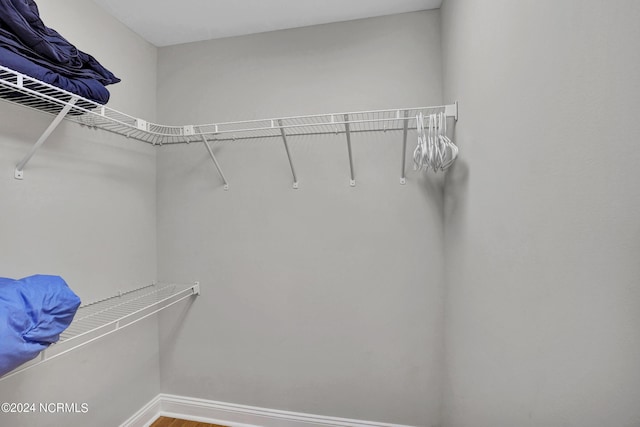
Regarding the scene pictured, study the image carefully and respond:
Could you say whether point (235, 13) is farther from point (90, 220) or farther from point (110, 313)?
point (110, 313)

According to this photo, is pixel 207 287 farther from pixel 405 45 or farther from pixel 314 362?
pixel 405 45

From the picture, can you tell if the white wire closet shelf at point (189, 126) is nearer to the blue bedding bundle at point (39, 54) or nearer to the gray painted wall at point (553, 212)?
the blue bedding bundle at point (39, 54)

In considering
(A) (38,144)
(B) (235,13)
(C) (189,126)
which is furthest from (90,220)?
(B) (235,13)

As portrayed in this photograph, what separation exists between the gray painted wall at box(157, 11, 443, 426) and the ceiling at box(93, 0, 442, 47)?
0.06m

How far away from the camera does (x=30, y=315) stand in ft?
2.95

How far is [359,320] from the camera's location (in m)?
1.79

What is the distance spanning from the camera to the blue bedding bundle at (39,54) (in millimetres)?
1006

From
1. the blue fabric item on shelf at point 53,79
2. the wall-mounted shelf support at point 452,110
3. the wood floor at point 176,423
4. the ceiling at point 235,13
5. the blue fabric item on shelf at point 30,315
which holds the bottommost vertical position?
the wood floor at point 176,423

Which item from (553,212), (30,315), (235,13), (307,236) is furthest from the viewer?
(307,236)

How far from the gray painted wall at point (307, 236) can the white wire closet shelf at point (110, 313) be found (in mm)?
114

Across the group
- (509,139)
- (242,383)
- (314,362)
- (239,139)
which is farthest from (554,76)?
(242,383)

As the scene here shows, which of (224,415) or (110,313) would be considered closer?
(110,313)

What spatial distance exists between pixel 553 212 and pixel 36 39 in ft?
5.58

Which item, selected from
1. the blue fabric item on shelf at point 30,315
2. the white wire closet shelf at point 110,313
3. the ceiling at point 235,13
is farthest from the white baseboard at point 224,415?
the ceiling at point 235,13
